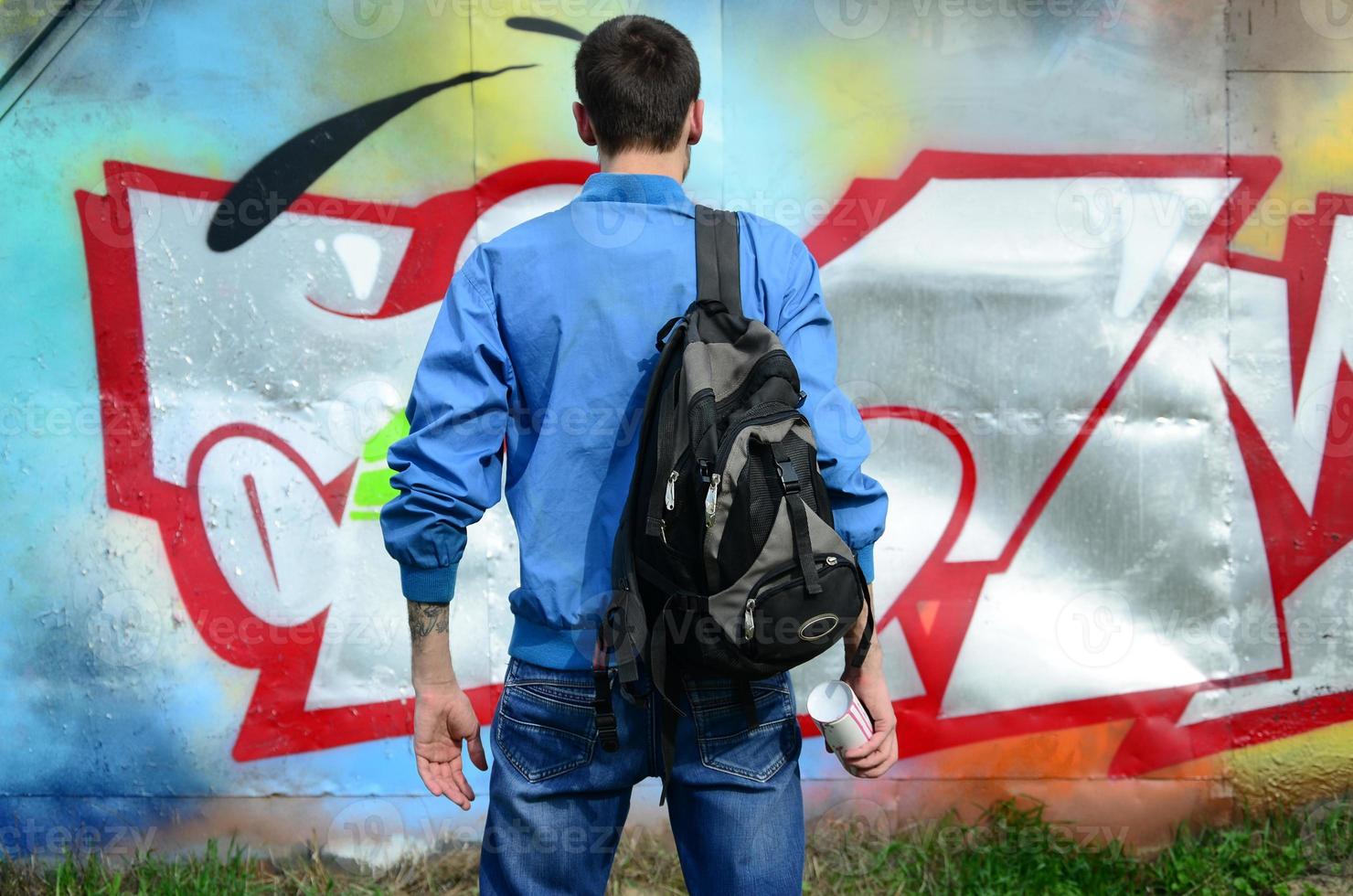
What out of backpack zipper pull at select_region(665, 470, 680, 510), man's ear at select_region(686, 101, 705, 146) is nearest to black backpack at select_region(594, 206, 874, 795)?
backpack zipper pull at select_region(665, 470, 680, 510)

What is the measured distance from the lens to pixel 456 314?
6.09 ft

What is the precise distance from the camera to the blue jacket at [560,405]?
5.98 feet

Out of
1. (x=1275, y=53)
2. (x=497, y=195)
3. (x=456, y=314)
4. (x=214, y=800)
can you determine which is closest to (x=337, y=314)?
(x=497, y=195)

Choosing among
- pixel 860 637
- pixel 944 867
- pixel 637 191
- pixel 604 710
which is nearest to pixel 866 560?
pixel 860 637

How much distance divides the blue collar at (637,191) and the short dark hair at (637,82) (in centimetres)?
5

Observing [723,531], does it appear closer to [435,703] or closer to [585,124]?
[435,703]

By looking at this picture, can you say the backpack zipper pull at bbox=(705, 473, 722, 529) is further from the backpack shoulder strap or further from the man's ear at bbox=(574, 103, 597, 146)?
the man's ear at bbox=(574, 103, 597, 146)

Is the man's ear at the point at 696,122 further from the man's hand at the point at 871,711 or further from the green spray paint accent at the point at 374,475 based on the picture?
the green spray paint accent at the point at 374,475

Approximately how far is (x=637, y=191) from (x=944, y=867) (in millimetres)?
2272

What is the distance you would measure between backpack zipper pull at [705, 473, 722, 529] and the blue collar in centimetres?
48

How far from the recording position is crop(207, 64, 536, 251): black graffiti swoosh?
11.1ft

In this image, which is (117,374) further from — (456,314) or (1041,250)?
(1041,250)

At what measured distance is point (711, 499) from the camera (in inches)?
65.6

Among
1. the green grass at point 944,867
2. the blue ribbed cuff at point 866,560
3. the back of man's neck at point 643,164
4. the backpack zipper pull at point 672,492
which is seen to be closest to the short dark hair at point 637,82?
the back of man's neck at point 643,164
